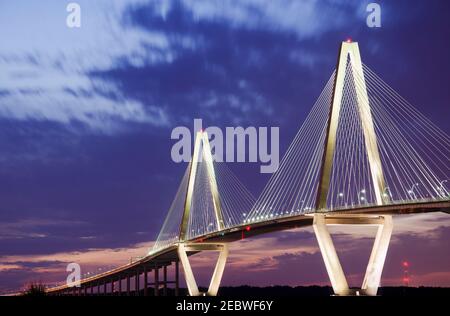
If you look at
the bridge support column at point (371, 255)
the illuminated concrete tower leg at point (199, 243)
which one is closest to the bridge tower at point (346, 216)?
the bridge support column at point (371, 255)

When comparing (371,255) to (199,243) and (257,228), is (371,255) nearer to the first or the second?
(257,228)

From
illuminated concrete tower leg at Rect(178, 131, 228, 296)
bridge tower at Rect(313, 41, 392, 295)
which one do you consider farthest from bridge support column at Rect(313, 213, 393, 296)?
illuminated concrete tower leg at Rect(178, 131, 228, 296)

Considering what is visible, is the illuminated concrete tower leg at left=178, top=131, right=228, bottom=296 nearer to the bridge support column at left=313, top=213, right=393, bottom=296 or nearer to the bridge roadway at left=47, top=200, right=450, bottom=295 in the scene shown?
the bridge roadway at left=47, top=200, right=450, bottom=295

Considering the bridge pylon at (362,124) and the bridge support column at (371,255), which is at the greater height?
the bridge pylon at (362,124)

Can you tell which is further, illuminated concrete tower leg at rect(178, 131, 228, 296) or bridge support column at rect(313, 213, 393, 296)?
illuminated concrete tower leg at rect(178, 131, 228, 296)

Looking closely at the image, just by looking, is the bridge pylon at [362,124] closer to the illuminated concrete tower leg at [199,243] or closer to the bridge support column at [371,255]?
the bridge support column at [371,255]
